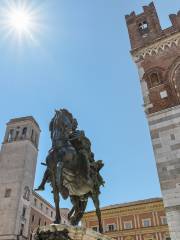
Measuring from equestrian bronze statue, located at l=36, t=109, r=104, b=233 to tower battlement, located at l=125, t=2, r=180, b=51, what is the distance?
10.7 m

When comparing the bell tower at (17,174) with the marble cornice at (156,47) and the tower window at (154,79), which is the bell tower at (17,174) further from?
the tower window at (154,79)

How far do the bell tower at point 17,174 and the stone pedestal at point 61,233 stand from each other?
3544 cm

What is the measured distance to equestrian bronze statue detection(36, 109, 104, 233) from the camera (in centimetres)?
551

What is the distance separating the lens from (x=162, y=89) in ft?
43.8

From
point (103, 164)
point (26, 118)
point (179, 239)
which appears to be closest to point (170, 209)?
point (179, 239)

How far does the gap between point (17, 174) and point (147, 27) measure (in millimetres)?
32694

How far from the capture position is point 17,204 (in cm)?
3856

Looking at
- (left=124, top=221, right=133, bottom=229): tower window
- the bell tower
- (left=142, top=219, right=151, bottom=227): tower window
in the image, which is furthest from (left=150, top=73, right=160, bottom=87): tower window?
the bell tower

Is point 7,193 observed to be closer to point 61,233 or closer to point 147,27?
point 147,27

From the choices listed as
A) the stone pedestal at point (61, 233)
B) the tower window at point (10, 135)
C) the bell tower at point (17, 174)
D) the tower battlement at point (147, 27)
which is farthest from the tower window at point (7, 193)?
the stone pedestal at point (61, 233)

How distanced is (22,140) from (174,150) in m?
38.2

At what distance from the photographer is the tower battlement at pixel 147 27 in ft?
50.2

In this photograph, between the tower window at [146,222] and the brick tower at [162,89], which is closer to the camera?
the brick tower at [162,89]

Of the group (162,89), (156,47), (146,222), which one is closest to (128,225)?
(146,222)
